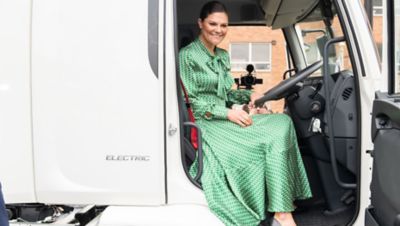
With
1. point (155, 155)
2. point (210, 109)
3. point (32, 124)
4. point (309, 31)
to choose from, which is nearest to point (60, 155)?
point (32, 124)

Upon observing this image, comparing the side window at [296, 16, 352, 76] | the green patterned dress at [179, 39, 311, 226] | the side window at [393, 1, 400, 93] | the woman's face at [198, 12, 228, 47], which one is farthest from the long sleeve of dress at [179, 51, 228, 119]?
the side window at [393, 1, 400, 93]

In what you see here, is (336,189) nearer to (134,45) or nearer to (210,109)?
(210,109)

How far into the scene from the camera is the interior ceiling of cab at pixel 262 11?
11.2ft

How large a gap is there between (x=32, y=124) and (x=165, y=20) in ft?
2.61

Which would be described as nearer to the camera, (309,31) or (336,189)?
(336,189)

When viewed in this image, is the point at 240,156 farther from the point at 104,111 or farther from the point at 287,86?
the point at 104,111

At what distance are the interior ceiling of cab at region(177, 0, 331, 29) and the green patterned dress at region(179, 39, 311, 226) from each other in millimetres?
967

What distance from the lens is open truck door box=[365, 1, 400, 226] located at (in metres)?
1.95

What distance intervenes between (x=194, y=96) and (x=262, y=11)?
5.27 feet

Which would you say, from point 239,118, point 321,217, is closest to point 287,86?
point 239,118

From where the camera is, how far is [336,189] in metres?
2.85

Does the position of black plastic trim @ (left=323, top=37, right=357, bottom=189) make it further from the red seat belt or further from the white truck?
the red seat belt

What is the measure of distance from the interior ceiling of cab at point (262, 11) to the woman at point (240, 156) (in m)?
0.93

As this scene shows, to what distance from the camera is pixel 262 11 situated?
403 centimetres
